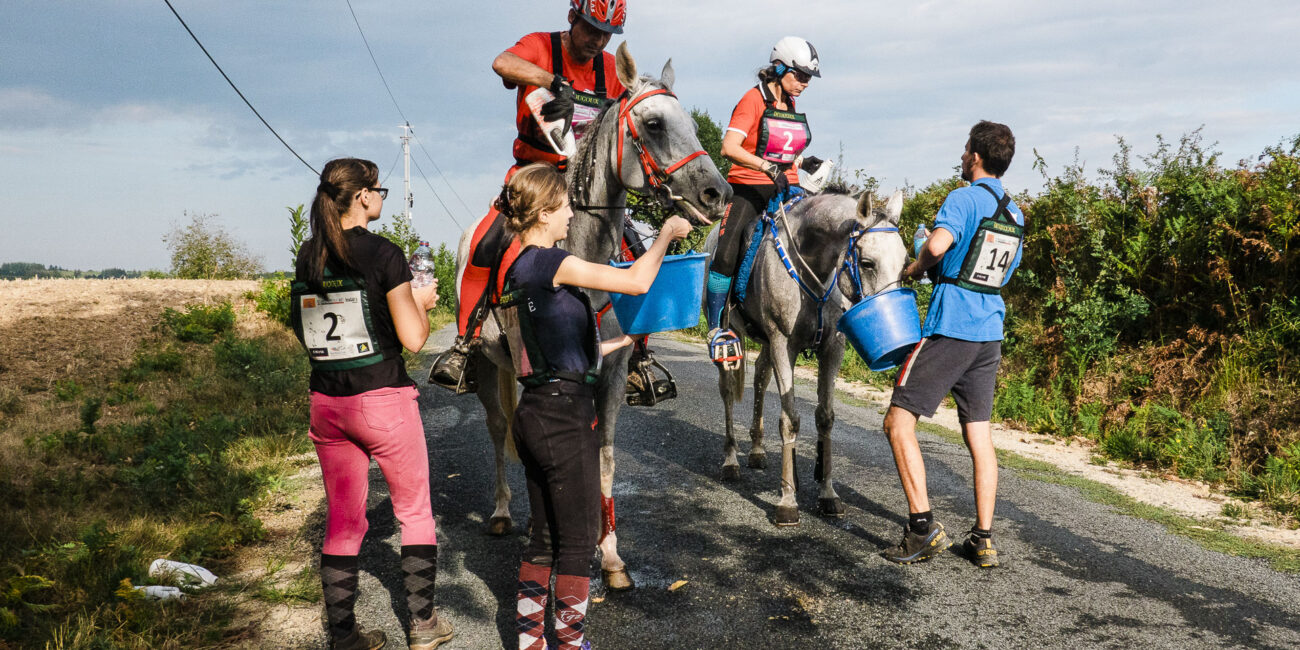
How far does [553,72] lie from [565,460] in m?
2.60

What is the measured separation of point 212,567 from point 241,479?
158 cm

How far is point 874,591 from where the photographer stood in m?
4.14

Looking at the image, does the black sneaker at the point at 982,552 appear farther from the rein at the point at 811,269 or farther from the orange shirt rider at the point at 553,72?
the orange shirt rider at the point at 553,72

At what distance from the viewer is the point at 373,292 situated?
3.13 meters

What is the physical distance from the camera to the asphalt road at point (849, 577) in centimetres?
366

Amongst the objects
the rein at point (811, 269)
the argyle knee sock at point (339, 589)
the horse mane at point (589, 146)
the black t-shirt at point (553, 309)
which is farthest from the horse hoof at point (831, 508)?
the argyle knee sock at point (339, 589)

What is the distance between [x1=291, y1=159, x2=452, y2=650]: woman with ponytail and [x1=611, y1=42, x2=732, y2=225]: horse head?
4.10 ft

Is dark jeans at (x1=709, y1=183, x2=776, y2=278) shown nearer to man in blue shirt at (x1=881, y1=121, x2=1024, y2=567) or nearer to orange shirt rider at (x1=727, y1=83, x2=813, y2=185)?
orange shirt rider at (x1=727, y1=83, x2=813, y2=185)

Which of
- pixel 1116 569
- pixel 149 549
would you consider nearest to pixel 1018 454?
pixel 1116 569

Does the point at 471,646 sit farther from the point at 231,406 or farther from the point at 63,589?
the point at 231,406

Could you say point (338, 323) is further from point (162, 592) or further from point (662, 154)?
point (162, 592)

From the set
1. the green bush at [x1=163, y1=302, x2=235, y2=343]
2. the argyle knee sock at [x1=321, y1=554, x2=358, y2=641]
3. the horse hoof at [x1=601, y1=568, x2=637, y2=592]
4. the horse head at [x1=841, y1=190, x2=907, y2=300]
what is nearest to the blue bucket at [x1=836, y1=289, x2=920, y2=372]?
the horse head at [x1=841, y1=190, x2=907, y2=300]

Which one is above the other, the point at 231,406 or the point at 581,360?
the point at 581,360

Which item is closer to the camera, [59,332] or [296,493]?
[296,493]
